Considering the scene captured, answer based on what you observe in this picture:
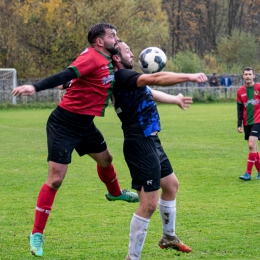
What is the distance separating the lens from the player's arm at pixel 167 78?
16.4 feet

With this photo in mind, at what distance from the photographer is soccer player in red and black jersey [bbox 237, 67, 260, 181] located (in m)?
11.0

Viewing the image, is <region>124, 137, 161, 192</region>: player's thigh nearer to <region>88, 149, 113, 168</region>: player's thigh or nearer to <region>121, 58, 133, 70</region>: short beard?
<region>121, 58, 133, 70</region>: short beard

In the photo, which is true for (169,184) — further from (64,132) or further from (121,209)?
(121,209)

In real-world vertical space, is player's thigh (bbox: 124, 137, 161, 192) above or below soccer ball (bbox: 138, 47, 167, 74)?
below

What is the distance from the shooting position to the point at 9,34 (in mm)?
42969

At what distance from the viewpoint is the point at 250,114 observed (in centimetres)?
1122

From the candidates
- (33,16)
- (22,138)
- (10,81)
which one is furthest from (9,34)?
(22,138)

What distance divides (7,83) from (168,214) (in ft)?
111

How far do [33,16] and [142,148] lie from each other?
37.8 meters

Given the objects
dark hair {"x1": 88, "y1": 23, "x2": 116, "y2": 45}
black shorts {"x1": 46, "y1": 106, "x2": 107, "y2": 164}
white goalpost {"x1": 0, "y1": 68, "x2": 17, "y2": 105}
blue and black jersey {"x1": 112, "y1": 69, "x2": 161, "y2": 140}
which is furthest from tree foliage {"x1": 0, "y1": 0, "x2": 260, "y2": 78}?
blue and black jersey {"x1": 112, "y1": 69, "x2": 161, "y2": 140}

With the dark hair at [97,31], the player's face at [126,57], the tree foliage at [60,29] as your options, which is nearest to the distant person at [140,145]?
the player's face at [126,57]

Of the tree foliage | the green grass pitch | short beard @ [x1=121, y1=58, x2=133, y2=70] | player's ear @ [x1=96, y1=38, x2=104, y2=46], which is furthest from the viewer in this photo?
the tree foliage

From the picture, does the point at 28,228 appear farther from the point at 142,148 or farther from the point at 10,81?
the point at 10,81

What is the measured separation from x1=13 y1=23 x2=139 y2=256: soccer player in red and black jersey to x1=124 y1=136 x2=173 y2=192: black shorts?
2.04 feet
